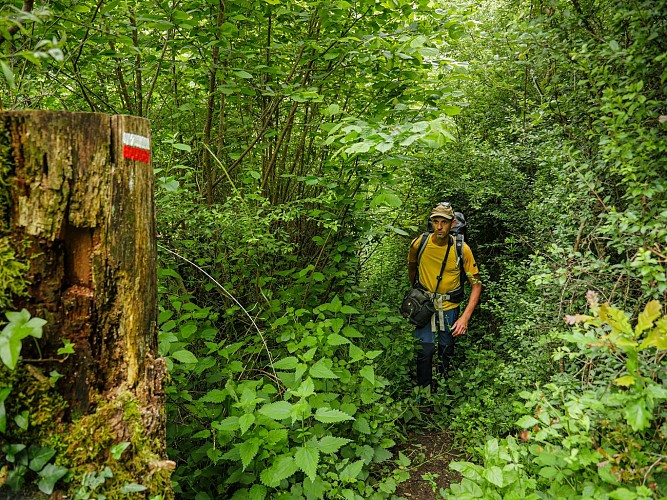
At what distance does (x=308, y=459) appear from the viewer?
2.59 meters

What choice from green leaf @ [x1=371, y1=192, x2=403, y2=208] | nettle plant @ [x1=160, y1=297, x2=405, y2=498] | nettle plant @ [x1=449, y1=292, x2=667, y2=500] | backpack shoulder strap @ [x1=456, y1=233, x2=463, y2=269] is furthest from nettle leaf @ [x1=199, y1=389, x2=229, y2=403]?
backpack shoulder strap @ [x1=456, y1=233, x2=463, y2=269]

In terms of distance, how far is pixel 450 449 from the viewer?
13.9 ft

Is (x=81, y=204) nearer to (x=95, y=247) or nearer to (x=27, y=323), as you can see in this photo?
(x=95, y=247)

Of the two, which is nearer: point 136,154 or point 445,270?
point 136,154

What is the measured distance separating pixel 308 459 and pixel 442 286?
3.15 m

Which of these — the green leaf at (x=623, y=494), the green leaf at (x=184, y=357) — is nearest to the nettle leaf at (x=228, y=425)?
the green leaf at (x=184, y=357)

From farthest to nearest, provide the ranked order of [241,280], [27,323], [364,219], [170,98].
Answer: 1. [364,219]
2. [170,98]
3. [241,280]
4. [27,323]

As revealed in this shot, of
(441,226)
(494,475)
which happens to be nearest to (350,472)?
(494,475)

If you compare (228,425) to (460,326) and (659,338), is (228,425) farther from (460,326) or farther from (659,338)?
(460,326)

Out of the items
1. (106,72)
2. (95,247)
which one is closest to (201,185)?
(106,72)

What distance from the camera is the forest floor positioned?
144 inches

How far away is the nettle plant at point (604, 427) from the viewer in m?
2.02

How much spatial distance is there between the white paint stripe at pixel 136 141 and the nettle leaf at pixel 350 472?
106 inches

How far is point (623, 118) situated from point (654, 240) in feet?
2.36
